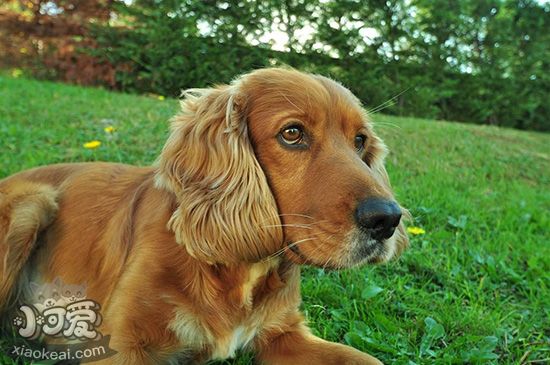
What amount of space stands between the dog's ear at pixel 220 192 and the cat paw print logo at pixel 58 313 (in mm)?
590

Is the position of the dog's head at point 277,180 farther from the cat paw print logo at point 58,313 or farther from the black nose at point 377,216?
the cat paw print logo at point 58,313

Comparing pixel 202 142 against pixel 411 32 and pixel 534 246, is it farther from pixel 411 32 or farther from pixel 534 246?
pixel 411 32

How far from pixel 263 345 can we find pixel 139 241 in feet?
2.38

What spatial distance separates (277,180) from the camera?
82.0 inches

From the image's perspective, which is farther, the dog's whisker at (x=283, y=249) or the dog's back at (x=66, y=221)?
the dog's back at (x=66, y=221)

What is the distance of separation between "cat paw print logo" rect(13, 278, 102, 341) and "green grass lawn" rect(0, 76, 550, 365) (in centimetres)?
66

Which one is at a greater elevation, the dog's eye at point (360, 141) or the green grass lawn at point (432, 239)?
the dog's eye at point (360, 141)

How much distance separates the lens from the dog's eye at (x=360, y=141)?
2.34 m

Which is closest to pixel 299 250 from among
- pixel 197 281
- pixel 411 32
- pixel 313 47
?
pixel 197 281

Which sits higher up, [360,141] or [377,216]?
[360,141]

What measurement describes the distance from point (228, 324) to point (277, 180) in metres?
0.62

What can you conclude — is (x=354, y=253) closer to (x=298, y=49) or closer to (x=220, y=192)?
(x=220, y=192)

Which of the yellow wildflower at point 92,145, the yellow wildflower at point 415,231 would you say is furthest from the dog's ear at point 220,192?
the yellow wildflower at point 92,145

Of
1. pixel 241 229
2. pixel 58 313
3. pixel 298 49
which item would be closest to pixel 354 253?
pixel 241 229
